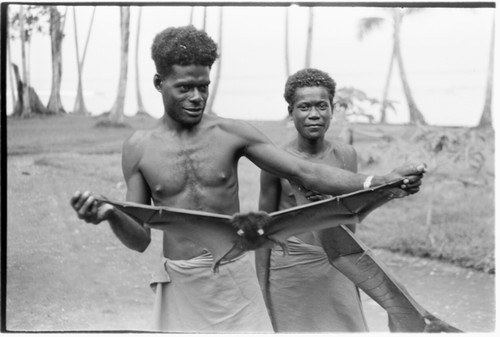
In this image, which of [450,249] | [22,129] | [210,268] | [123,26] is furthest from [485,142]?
[210,268]

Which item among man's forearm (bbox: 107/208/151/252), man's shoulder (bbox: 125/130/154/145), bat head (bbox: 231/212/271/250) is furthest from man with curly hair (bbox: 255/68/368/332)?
man's forearm (bbox: 107/208/151/252)

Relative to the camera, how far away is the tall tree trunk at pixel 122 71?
5938 millimetres

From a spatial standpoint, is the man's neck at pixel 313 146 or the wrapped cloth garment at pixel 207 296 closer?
the wrapped cloth garment at pixel 207 296

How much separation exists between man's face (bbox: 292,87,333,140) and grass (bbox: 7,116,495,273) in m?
3.00

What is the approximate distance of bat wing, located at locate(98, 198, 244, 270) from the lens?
3.45 meters

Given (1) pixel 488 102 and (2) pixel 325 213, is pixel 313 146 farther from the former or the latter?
(1) pixel 488 102

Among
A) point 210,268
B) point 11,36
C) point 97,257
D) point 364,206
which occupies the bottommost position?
point 97,257

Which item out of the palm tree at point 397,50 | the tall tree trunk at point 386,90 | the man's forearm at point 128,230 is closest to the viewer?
the man's forearm at point 128,230

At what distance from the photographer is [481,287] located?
708 centimetres

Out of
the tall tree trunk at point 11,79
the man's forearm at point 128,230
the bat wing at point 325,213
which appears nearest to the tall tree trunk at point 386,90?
the tall tree trunk at point 11,79

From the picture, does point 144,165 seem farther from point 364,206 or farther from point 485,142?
point 485,142

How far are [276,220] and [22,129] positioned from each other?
3590mm

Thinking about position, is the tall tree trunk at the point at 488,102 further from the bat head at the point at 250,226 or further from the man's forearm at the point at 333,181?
the bat head at the point at 250,226

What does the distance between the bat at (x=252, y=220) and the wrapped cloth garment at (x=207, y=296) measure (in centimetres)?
7
